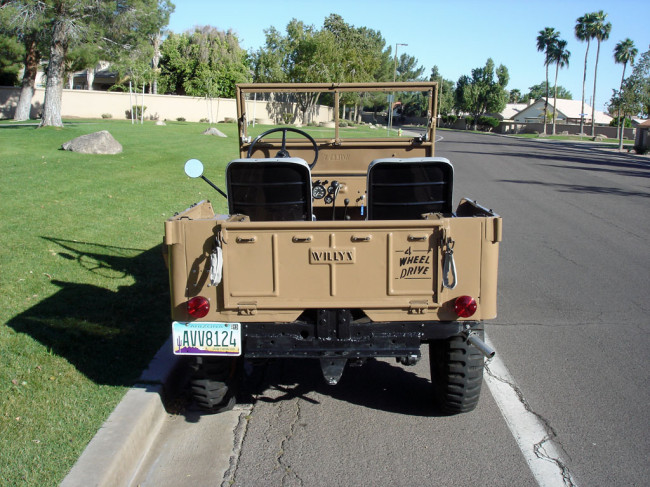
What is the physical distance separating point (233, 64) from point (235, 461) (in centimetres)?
5324

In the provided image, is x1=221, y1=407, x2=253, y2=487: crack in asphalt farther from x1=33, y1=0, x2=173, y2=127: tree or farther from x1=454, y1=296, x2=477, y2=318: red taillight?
x1=33, y1=0, x2=173, y2=127: tree


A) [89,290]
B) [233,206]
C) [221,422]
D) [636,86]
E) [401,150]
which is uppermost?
[636,86]

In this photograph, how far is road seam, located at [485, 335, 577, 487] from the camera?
3.54 m

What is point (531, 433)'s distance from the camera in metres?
4.03

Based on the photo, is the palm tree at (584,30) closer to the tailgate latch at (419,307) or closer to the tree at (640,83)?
the tree at (640,83)

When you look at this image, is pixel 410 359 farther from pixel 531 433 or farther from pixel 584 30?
pixel 584 30

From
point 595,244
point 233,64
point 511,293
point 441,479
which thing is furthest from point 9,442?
point 233,64

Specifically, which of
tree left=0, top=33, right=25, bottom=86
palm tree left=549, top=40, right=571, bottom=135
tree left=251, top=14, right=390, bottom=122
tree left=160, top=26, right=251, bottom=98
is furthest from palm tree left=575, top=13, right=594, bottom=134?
tree left=0, top=33, right=25, bottom=86

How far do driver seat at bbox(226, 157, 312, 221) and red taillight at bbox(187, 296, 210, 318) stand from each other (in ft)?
3.21

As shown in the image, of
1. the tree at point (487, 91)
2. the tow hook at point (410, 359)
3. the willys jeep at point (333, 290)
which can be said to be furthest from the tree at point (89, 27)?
the tree at point (487, 91)

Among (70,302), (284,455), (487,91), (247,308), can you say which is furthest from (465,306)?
(487,91)

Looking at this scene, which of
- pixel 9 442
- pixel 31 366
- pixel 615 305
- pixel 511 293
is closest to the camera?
pixel 9 442

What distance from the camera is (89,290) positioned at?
630 cm

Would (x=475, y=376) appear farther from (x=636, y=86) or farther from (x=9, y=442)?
(x=636, y=86)
